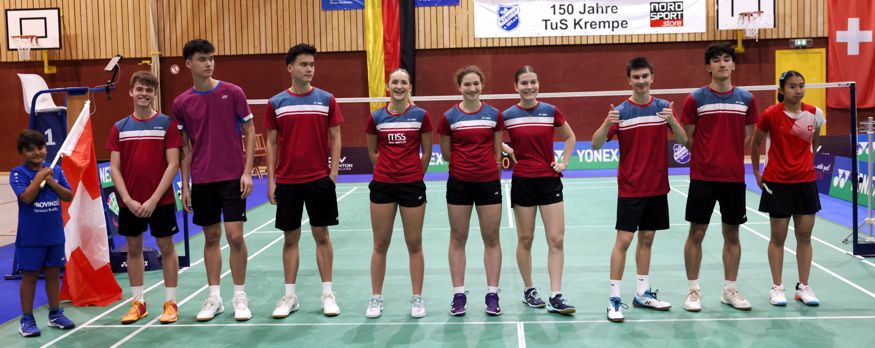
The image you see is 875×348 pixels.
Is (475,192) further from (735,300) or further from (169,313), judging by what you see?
(169,313)

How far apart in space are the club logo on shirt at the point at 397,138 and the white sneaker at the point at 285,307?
5.02ft

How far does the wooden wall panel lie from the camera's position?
64.2 ft

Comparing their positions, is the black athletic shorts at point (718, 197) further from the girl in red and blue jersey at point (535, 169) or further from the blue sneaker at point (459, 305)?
the blue sneaker at point (459, 305)

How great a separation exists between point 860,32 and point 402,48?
1158 centimetres

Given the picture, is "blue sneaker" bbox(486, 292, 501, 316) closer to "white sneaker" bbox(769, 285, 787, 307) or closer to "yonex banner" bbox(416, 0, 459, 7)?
"white sneaker" bbox(769, 285, 787, 307)

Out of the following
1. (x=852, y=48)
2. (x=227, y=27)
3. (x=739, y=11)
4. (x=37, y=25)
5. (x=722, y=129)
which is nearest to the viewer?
(x=722, y=129)

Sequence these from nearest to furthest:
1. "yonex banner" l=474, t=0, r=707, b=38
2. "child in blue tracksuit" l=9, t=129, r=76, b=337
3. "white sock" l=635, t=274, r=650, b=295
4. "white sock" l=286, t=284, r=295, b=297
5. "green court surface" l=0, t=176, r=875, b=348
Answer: "green court surface" l=0, t=176, r=875, b=348 < "child in blue tracksuit" l=9, t=129, r=76, b=337 < "white sock" l=635, t=274, r=650, b=295 < "white sock" l=286, t=284, r=295, b=297 < "yonex banner" l=474, t=0, r=707, b=38

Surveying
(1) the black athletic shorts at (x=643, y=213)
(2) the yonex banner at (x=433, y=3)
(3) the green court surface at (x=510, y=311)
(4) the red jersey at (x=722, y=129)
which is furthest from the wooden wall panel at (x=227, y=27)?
(1) the black athletic shorts at (x=643, y=213)

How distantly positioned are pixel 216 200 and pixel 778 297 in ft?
14.7

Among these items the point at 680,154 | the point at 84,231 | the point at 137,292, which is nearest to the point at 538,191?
the point at 137,292

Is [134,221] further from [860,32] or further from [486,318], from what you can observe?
[860,32]

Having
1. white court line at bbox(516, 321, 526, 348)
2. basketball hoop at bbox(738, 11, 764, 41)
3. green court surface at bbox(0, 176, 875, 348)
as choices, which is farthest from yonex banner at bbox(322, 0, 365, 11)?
white court line at bbox(516, 321, 526, 348)

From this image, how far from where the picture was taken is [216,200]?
5.61 metres

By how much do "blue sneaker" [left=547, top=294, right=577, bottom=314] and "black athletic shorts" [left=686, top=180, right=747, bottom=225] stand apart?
1138 millimetres
